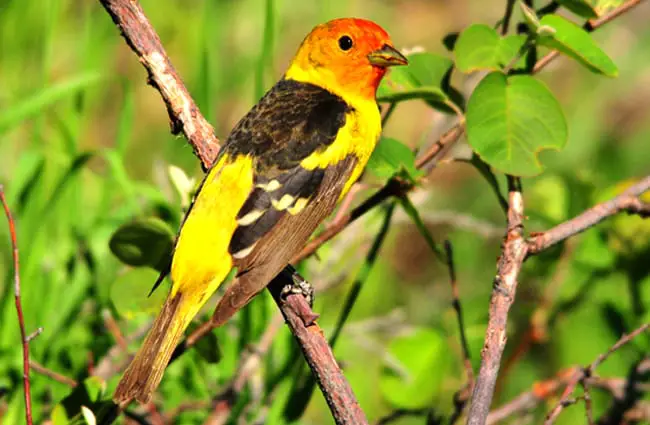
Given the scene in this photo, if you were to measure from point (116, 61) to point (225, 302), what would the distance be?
4.10 m

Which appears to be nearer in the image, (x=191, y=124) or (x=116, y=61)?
(x=191, y=124)

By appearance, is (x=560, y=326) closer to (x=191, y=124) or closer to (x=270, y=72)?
(x=270, y=72)

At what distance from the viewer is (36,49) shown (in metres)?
4.60

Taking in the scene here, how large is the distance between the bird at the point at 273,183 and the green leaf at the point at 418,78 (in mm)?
146

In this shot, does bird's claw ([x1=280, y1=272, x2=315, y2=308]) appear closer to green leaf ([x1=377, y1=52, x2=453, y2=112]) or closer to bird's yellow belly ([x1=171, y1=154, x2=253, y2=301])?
bird's yellow belly ([x1=171, y1=154, x2=253, y2=301])

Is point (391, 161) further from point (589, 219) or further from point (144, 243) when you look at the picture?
point (144, 243)

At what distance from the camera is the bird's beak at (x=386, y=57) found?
3051mm

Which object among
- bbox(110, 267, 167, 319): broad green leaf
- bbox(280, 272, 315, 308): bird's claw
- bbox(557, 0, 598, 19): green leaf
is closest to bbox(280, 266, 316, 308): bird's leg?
bbox(280, 272, 315, 308): bird's claw

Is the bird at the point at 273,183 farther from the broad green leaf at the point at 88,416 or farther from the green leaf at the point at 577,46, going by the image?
the green leaf at the point at 577,46

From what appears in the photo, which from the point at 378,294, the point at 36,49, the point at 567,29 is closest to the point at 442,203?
the point at 378,294

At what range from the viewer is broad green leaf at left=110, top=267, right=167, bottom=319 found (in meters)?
2.87

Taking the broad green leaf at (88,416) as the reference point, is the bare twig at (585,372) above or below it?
below

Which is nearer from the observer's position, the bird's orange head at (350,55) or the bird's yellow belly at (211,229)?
the bird's yellow belly at (211,229)

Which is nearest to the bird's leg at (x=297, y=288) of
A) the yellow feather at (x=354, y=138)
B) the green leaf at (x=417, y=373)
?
the yellow feather at (x=354, y=138)
